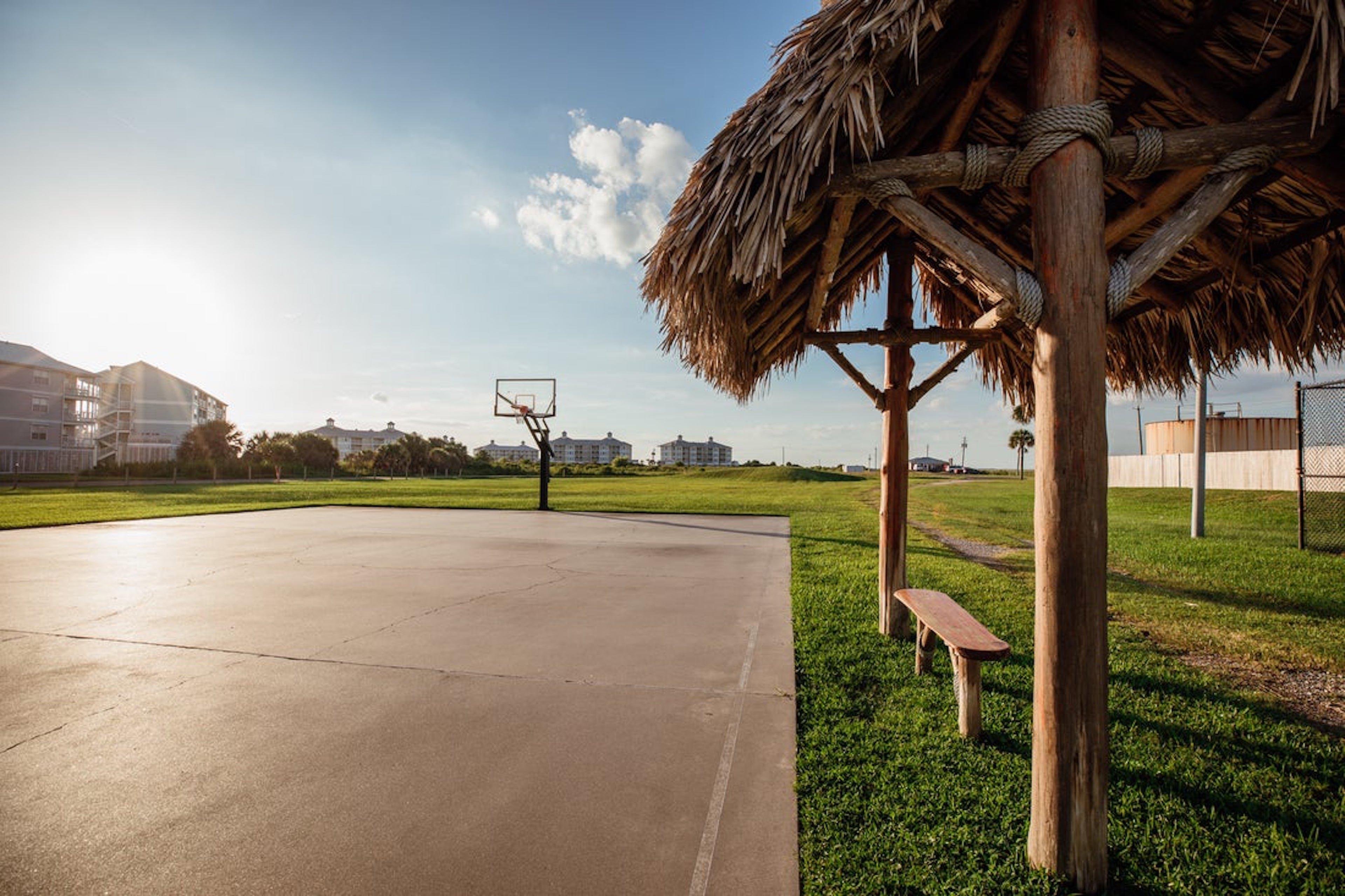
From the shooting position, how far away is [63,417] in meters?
47.6

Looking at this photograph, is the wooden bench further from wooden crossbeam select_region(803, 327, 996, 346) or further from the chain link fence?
the chain link fence

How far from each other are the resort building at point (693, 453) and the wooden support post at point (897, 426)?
175312mm

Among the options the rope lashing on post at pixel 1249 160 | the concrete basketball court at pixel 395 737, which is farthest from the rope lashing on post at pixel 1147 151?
the concrete basketball court at pixel 395 737

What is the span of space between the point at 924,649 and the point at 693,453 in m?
181

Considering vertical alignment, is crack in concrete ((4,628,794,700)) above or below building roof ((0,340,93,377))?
below

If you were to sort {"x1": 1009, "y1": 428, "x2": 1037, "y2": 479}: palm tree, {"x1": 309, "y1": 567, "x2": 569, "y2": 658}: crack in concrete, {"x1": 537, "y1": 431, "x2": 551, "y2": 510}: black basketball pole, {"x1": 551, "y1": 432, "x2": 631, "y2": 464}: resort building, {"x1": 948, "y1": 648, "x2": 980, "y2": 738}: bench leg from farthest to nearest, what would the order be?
{"x1": 551, "y1": 432, "x2": 631, "y2": 464}: resort building < {"x1": 1009, "y1": 428, "x2": 1037, "y2": 479}: palm tree < {"x1": 537, "y1": 431, "x2": 551, "y2": 510}: black basketball pole < {"x1": 309, "y1": 567, "x2": 569, "y2": 658}: crack in concrete < {"x1": 948, "y1": 648, "x2": 980, "y2": 738}: bench leg

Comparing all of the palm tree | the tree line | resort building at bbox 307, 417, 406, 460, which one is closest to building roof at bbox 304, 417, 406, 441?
resort building at bbox 307, 417, 406, 460

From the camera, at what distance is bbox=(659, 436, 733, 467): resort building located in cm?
18300

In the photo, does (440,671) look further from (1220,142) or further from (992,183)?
(1220,142)

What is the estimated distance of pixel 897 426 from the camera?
5.10 meters

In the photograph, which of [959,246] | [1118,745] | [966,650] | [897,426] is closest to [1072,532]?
[966,650]

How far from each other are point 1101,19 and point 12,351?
224 feet

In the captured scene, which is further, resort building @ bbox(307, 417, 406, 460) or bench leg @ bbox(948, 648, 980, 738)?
resort building @ bbox(307, 417, 406, 460)

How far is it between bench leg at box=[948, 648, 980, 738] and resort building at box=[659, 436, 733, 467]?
177200 mm
